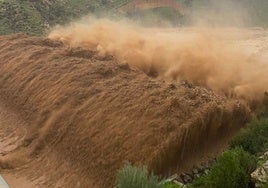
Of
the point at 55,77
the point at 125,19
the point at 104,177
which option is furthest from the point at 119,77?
the point at 125,19

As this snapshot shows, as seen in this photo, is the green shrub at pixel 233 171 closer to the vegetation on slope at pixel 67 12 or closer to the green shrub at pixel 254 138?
the green shrub at pixel 254 138

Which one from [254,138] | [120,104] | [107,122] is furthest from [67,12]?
[254,138]

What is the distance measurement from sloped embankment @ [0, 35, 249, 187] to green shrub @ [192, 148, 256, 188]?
2.66 metres

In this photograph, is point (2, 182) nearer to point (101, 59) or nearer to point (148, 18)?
point (101, 59)

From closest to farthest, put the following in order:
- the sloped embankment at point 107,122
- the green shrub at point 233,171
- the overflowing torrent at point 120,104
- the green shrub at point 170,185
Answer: the green shrub at point 233,171, the green shrub at point 170,185, the sloped embankment at point 107,122, the overflowing torrent at point 120,104

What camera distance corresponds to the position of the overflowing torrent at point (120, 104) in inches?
541

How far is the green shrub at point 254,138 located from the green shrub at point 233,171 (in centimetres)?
225

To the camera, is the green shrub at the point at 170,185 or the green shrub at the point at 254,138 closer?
the green shrub at the point at 170,185

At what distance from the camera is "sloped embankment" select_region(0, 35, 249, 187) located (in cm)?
1357

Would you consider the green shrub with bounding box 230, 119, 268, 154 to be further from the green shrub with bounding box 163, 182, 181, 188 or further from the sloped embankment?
the green shrub with bounding box 163, 182, 181, 188

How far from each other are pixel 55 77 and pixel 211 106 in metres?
7.59

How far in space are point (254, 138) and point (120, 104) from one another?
16.2 ft

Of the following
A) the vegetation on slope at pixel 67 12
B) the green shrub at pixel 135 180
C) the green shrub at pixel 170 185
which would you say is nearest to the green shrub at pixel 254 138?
the green shrub at pixel 170 185

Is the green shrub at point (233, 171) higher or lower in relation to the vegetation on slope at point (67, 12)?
higher
